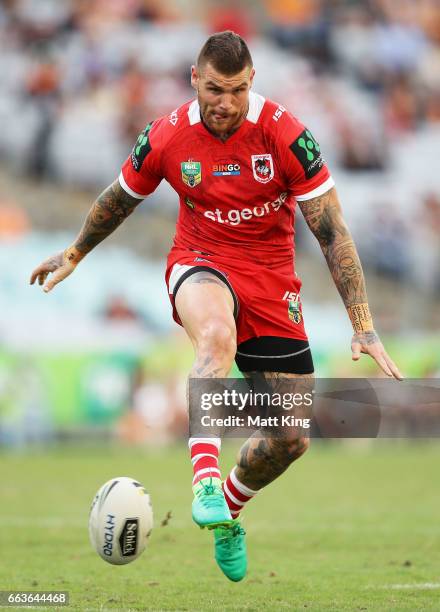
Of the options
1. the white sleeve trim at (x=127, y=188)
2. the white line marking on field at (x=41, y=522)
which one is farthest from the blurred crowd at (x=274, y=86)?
the white sleeve trim at (x=127, y=188)

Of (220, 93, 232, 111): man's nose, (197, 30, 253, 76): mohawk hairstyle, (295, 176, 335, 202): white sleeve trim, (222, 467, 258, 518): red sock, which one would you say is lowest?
(222, 467, 258, 518): red sock

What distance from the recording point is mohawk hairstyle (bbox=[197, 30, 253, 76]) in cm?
599

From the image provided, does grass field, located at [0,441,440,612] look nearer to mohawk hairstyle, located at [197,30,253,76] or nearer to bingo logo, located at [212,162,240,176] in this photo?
bingo logo, located at [212,162,240,176]

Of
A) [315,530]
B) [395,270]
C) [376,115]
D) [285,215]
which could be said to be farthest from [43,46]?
[285,215]

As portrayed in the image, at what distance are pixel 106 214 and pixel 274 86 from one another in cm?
1770

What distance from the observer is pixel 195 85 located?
20.3 feet

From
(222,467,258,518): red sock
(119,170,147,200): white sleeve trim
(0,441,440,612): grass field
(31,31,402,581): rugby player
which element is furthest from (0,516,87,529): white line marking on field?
(119,170,147,200): white sleeve trim

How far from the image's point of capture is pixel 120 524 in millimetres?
5941

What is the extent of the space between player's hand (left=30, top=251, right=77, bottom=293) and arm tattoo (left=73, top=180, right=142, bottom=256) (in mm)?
114

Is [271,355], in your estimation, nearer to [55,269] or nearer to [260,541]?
[55,269]

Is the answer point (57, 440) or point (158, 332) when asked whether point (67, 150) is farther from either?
point (57, 440)

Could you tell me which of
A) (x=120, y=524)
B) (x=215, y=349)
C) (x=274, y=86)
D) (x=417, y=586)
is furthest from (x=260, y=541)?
(x=274, y=86)

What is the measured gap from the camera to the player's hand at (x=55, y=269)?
700 cm

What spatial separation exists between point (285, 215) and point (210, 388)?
52.9 inches
